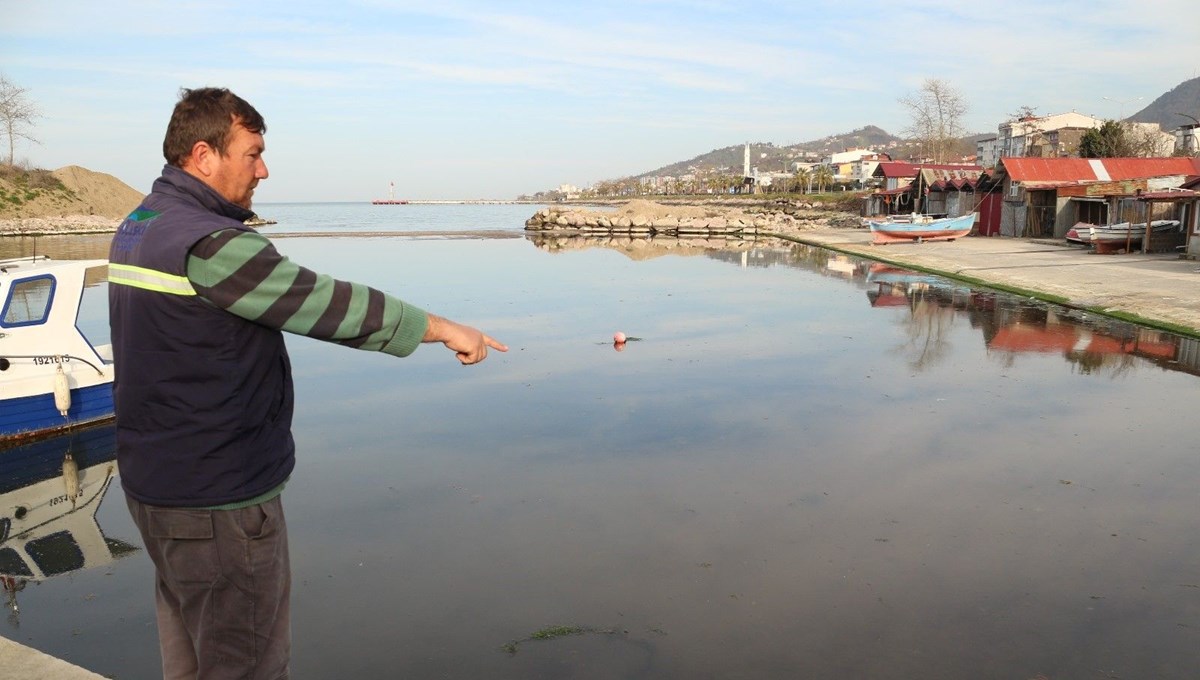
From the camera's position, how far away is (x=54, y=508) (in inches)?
333

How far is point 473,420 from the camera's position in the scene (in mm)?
11195

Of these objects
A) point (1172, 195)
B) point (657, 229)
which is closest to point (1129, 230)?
point (1172, 195)

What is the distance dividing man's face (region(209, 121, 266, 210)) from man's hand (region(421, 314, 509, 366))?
2.64ft

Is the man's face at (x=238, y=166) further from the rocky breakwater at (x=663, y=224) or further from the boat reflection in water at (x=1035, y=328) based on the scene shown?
the rocky breakwater at (x=663, y=224)

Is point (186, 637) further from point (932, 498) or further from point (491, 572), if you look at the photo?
point (932, 498)

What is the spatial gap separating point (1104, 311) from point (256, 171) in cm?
2120

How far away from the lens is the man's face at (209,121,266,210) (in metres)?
3.03

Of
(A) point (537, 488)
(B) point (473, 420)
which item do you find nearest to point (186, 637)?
(A) point (537, 488)

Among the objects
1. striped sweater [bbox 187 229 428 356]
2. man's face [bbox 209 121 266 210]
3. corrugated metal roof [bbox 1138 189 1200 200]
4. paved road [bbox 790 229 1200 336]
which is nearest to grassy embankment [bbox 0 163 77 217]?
paved road [bbox 790 229 1200 336]

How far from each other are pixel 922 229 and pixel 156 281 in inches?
1841

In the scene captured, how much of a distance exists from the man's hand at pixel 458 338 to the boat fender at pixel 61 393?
32.2ft

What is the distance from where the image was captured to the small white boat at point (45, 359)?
1070cm

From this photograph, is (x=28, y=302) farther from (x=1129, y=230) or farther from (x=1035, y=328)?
(x=1129, y=230)

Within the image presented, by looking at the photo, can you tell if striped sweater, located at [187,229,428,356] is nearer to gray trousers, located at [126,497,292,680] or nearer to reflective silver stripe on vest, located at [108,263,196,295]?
reflective silver stripe on vest, located at [108,263,196,295]
